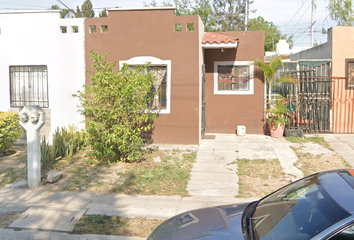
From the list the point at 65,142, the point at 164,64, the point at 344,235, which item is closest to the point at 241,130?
the point at 164,64

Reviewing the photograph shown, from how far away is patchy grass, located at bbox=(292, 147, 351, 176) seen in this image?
8202 millimetres

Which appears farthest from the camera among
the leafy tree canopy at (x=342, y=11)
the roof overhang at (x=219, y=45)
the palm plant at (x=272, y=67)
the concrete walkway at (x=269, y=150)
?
the leafy tree canopy at (x=342, y=11)

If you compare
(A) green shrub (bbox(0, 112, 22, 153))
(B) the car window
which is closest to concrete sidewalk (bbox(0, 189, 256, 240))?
(A) green shrub (bbox(0, 112, 22, 153))

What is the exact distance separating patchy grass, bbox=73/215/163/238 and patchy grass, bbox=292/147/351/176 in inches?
163

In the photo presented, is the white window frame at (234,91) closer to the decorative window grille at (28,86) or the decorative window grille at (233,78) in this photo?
the decorative window grille at (233,78)

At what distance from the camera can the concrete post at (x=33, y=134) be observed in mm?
6926

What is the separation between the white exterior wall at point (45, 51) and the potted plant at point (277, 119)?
5994 mm

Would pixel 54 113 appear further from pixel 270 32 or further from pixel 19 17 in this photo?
pixel 270 32

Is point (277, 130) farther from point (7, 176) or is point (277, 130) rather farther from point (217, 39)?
point (7, 176)

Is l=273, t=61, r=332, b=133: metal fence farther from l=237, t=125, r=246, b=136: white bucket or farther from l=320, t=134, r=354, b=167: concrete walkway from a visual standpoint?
l=237, t=125, r=246, b=136: white bucket

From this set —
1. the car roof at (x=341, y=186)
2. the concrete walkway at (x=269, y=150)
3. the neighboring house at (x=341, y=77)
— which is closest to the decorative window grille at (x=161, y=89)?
the concrete walkway at (x=269, y=150)

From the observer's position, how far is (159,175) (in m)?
7.77

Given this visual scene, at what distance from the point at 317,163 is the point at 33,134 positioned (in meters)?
6.44

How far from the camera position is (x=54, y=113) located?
35.3ft
